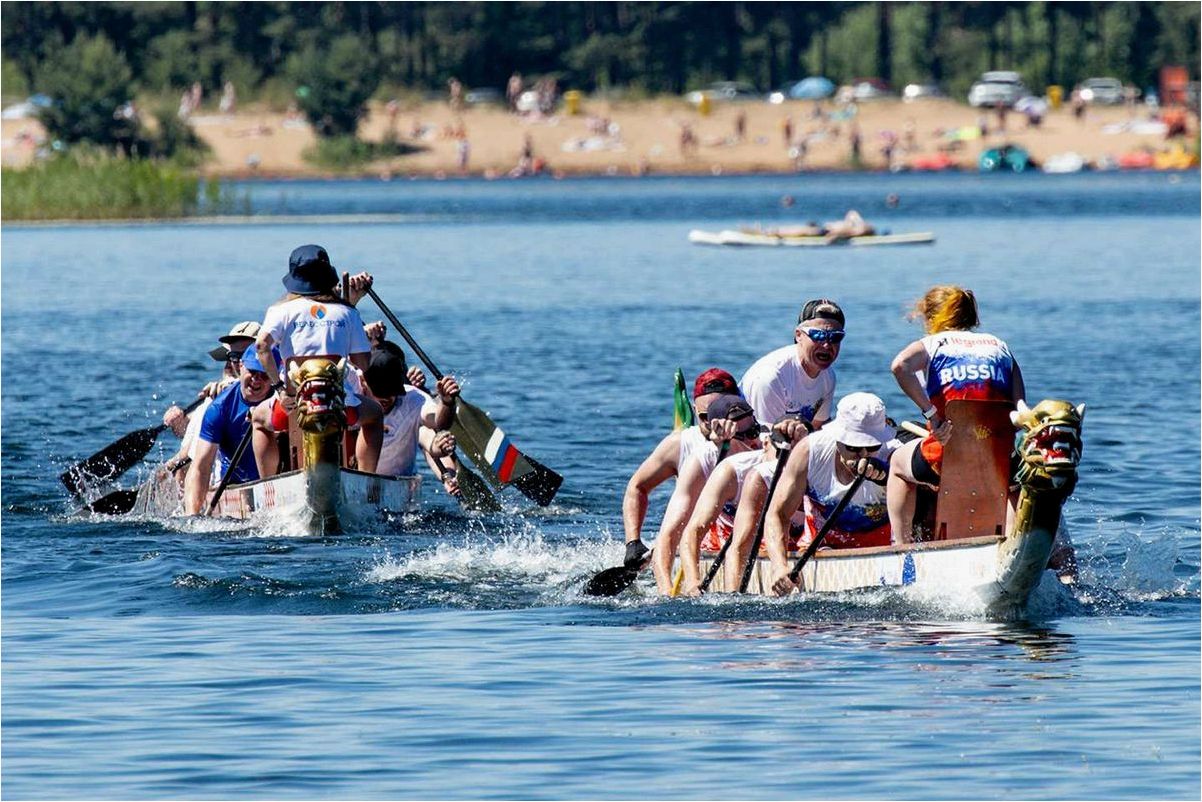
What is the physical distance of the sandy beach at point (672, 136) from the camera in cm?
10475

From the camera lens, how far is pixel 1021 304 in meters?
40.2

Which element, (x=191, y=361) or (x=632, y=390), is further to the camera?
(x=191, y=361)

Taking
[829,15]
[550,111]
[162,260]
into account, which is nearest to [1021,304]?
[162,260]

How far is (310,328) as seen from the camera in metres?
16.4

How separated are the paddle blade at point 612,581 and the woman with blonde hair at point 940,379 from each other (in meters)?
1.71

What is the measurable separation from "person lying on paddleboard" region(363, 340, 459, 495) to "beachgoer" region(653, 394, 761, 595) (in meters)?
3.41

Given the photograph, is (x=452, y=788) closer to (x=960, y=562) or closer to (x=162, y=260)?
(x=960, y=562)

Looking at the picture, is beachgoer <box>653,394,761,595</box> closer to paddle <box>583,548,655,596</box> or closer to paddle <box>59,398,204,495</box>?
paddle <box>583,548,655,596</box>

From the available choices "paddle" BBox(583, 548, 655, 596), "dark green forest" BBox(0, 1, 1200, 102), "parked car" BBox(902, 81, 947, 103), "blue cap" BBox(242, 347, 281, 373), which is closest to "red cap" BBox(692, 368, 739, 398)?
"paddle" BBox(583, 548, 655, 596)

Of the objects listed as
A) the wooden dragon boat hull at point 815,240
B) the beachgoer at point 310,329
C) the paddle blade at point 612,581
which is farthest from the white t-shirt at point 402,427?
the wooden dragon boat hull at point 815,240

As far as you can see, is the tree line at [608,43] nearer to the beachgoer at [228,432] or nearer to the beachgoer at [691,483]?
the beachgoer at [228,432]

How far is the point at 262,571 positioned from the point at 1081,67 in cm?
10240

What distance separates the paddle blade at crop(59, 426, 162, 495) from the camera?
19.4 m

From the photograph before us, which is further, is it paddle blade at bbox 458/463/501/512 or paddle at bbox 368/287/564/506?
paddle at bbox 368/287/564/506
